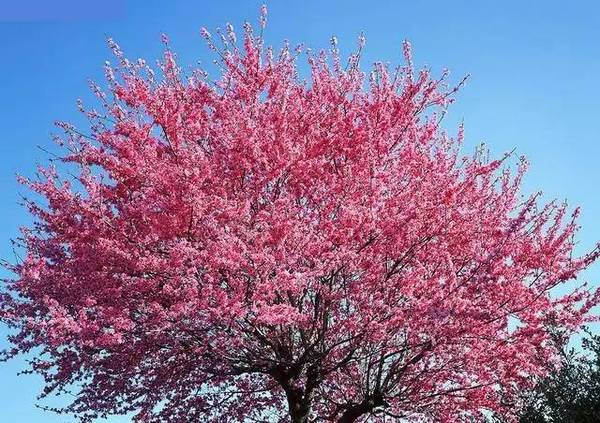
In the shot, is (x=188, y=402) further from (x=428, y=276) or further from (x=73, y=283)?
(x=428, y=276)

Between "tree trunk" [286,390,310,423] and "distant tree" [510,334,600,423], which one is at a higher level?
"tree trunk" [286,390,310,423]

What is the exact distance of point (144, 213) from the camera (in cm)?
980

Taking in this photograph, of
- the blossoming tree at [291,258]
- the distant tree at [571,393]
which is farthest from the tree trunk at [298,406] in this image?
the distant tree at [571,393]

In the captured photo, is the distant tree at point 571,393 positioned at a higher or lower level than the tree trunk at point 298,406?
lower

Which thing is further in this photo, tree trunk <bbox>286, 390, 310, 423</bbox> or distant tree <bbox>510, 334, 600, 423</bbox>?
tree trunk <bbox>286, 390, 310, 423</bbox>

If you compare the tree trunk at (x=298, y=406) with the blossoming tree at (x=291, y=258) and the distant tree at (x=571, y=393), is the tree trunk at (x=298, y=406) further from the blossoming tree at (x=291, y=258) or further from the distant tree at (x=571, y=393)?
the distant tree at (x=571, y=393)

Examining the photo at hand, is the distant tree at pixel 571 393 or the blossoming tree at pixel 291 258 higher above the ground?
the blossoming tree at pixel 291 258

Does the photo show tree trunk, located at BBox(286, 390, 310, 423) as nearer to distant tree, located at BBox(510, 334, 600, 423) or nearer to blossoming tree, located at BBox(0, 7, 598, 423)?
blossoming tree, located at BBox(0, 7, 598, 423)

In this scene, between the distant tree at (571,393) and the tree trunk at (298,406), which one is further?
the tree trunk at (298,406)

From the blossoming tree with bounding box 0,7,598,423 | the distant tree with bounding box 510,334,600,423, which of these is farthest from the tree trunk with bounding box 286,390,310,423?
the distant tree with bounding box 510,334,600,423

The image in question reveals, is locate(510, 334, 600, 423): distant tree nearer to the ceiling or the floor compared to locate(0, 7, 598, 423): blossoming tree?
nearer to the floor

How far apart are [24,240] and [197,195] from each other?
18.7 feet

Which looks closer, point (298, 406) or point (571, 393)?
point (571, 393)

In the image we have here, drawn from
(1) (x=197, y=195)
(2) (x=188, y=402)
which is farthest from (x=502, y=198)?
(2) (x=188, y=402)
